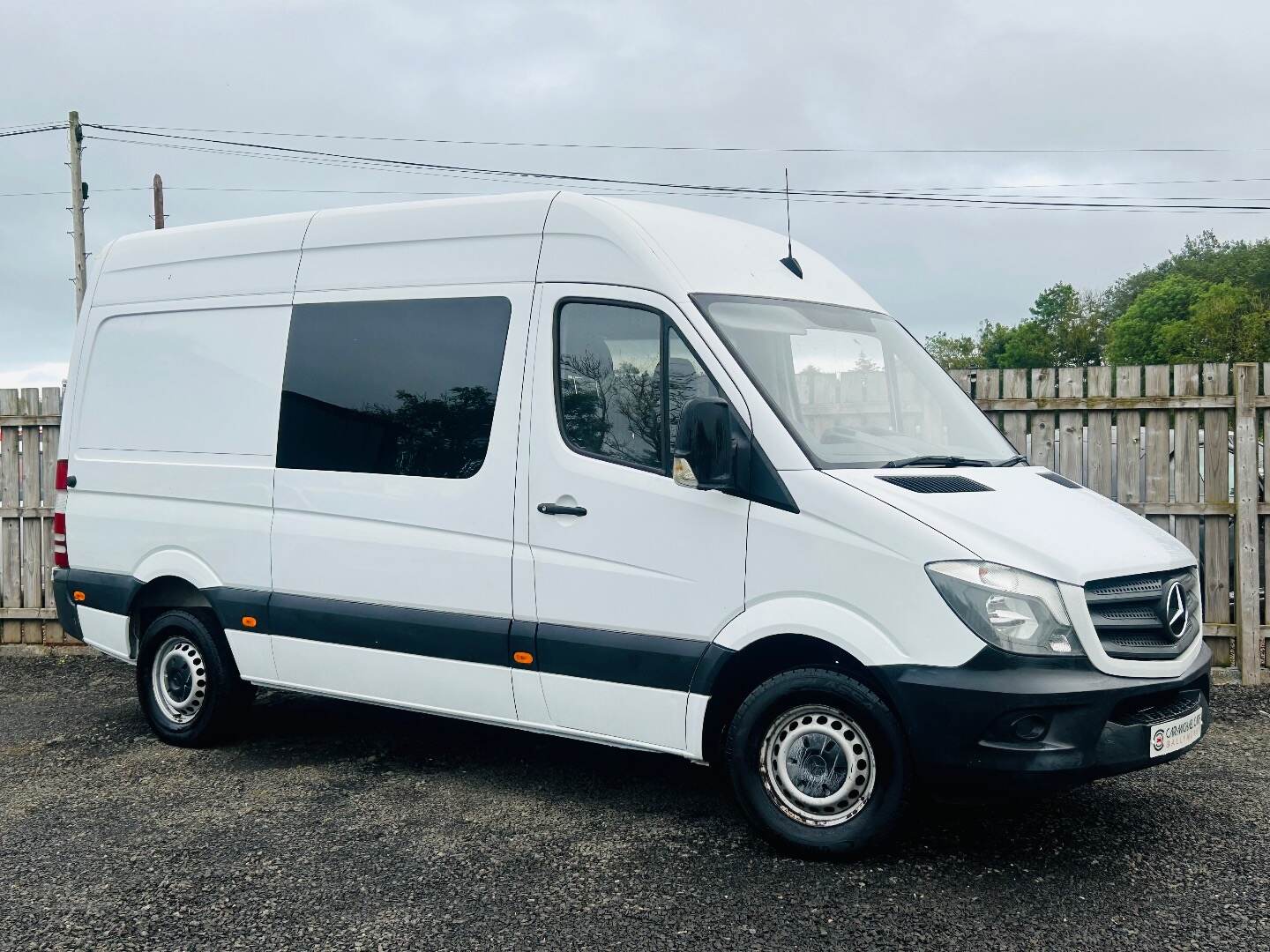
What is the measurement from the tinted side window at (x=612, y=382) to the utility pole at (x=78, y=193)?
25.1 meters

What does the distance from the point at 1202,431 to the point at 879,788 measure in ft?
15.7

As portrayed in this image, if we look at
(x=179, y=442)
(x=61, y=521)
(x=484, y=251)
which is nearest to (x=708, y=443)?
(x=484, y=251)

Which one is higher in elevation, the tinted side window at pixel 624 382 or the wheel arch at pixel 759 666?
the tinted side window at pixel 624 382

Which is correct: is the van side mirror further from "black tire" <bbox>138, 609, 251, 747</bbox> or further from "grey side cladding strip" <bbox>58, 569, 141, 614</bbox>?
"grey side cladding strip" <bbox>58, 569, 141, 614</bbox>

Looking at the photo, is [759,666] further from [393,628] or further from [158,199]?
[158,199]

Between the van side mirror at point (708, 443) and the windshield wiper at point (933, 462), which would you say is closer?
the van side mirror at point (708, 443)

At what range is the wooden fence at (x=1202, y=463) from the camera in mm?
8086

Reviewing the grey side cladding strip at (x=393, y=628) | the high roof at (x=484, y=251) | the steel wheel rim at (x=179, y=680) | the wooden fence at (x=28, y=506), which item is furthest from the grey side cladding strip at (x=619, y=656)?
the wooden fence at (x=28, y=506)

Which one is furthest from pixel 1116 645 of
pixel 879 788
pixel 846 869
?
pixel 846 869

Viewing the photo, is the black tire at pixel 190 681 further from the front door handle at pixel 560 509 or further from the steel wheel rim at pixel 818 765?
the steel wheel rim at pixel 818 765

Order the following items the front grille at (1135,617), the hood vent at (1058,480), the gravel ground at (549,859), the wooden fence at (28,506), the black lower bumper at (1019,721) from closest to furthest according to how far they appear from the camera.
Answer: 1. the gravel ground at (549,859)
2. the black lower bumper at (1019,721)
3. the front grille at (1135,617)
4. the hood vent at (1058,480)
5. the wooden fence at (28,506)

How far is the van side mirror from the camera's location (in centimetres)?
463

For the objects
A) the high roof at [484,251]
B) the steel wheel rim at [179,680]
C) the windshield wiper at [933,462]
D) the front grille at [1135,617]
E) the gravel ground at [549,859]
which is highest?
the high roof at [484,251]

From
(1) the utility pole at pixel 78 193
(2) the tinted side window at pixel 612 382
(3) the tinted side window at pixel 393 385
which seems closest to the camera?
(2) the tinted side window at pixel 612 382
